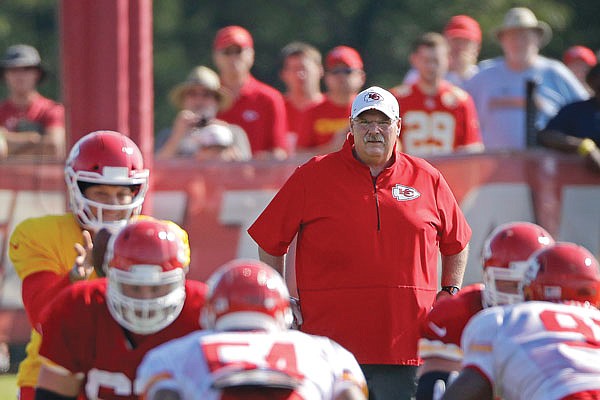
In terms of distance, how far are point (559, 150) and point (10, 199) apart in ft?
13.1

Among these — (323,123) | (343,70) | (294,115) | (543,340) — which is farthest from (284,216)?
(294,115)

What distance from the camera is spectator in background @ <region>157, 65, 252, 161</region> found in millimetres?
11039

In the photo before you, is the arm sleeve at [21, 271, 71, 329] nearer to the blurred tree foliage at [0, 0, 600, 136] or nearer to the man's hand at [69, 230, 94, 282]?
the man's hand at [69, 230, 94, 282]

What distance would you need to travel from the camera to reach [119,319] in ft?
17.5

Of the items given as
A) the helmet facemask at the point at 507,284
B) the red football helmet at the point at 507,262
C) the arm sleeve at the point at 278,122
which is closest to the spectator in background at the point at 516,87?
the arm sleeve at the point at 278,122

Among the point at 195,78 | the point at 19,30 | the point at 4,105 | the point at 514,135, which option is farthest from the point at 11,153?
the point at 19,30

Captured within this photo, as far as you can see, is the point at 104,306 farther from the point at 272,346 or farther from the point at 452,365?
the point at 452,365

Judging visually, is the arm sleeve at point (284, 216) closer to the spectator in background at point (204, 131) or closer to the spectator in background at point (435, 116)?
the spectator in background at point (204, 131)

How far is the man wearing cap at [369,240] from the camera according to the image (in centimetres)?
669

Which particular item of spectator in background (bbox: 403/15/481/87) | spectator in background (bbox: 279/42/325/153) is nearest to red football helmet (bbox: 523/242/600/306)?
spectator in background (bbox: 279/42/325/153)

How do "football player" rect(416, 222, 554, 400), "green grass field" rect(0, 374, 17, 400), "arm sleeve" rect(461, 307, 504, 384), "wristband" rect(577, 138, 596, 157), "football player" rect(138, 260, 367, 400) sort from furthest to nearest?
"wristband" rect(577, 138, 596, 157) < "green grass field" rect(0, 374, 17, 400) < "football player" rect(416, 222, 554, 400) < "arm sleeve" rect(461, 307, 504, 384) < "football player" rect(138, 260, 367, 400)

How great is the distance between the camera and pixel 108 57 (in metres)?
10.7

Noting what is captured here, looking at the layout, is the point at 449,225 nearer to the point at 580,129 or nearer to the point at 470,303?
the point at 470,303

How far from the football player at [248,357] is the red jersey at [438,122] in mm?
6416
